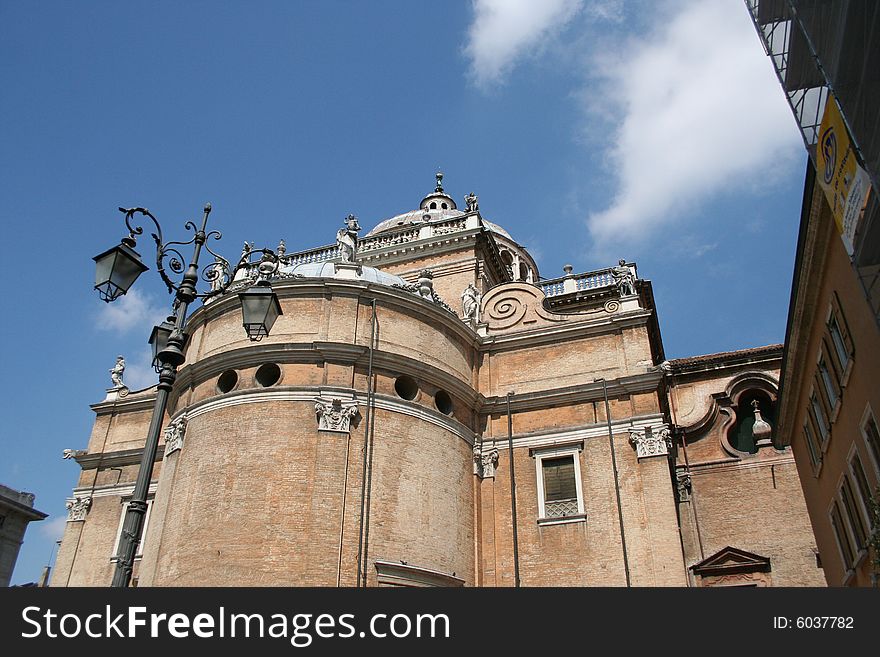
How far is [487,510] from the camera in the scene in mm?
19797

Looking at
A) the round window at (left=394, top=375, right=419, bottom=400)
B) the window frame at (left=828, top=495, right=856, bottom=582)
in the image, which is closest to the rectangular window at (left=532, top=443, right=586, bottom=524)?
the round window at (left=394, top=375, right=419, bottom=400)

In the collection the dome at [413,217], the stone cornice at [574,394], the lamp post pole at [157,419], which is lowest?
the lamp post pole at [157,419]

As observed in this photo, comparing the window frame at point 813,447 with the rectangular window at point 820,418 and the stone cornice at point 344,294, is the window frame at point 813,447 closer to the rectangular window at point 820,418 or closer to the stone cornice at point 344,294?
the rectangular window at point 820,418

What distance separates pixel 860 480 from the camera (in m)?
13.4

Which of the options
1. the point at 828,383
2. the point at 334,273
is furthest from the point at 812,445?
the point at 334,273

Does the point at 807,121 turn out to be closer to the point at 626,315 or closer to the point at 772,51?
the point at 772,51

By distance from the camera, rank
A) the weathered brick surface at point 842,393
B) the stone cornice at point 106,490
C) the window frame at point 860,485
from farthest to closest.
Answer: the stone cornice at point 106,490 → the window frame at point 860,485 → the weathered brick surface at point 842,393

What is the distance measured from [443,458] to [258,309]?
10947 millimetres

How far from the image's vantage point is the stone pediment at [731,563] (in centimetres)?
1983

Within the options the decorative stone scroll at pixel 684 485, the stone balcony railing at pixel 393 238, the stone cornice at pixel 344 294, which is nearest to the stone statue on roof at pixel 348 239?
the stone balcony railing at pixel 393 238

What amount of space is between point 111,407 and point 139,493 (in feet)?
63.3

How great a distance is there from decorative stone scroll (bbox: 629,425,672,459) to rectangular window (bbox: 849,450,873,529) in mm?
5589

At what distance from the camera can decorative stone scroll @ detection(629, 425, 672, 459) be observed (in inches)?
749

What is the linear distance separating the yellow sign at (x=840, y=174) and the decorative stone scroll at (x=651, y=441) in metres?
9.34
